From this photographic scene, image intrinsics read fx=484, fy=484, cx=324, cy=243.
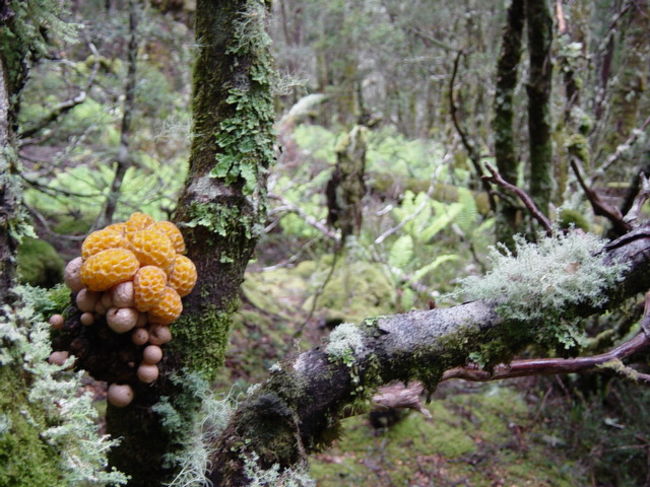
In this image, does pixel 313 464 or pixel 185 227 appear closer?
pixel 185 227

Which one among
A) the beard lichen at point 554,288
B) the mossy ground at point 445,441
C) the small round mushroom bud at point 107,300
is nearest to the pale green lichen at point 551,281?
the beard lichen at point 554,288

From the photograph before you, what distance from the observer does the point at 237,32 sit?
180 centimetres

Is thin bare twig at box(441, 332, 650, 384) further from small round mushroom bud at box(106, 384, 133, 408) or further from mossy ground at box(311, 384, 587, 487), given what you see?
mossy ground at box(311, 384, 587, 487)

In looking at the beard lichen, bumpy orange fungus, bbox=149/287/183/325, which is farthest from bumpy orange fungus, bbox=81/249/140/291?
the beard lichen

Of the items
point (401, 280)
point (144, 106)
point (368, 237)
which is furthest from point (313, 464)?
point (144, 106)

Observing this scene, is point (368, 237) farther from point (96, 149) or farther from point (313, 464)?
point (96, 149)

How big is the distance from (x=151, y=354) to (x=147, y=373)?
0.22 feet

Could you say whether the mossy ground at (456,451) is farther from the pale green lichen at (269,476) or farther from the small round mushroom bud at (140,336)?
the small round mushroom bud at (140,336)

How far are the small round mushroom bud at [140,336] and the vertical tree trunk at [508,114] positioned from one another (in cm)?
293

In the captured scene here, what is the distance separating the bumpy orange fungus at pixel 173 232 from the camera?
5.37ft

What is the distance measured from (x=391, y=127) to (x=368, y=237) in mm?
8247

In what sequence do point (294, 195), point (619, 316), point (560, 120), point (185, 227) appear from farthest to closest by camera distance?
point (294, 195) → point (560, 120) → point (619, 316) → point (185, 227)

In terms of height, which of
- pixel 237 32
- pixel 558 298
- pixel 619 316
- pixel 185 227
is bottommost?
pixel 619 316

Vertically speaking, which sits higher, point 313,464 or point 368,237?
point 368,237
